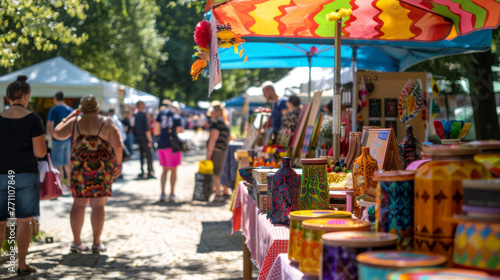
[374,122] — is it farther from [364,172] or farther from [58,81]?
[58,81]

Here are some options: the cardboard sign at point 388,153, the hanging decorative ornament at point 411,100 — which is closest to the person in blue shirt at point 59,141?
the hanging decorative ornament at point 411,100

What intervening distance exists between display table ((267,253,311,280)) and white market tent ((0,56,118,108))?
39.0ft

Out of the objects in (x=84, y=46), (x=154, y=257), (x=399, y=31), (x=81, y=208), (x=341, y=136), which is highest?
(x=84, y=46)

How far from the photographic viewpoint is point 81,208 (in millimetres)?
6977

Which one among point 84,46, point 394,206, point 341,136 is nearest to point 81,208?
point 341,136

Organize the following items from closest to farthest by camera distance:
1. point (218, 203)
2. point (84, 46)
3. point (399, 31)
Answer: point (399, 31)
point (218, 203)
point (84, 46)

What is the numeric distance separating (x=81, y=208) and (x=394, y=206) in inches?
224

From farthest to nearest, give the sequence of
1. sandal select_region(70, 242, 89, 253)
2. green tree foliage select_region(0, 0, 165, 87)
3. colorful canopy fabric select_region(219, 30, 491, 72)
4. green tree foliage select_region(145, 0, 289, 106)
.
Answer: green tree foliage select_region(145, 0, 289, 106) < green tree foliage select_region(0, 0, 165, 87) < sandal select_region(70, 242, 89, 253) < colorful canopy fabric select_region(219, 30, 491, 72)

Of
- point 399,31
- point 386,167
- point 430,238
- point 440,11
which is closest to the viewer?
point 430,238

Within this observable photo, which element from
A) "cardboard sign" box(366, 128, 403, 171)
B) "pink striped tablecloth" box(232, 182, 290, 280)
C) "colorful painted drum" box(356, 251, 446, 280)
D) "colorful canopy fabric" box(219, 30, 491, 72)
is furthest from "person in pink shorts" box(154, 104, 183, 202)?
"colorful painted drum" box(356, 251, 446, 280)

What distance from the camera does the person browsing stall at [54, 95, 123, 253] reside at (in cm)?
682

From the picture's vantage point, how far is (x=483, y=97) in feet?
29.8

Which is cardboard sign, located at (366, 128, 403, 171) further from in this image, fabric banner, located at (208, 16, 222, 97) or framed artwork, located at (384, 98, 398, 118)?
framed artwork, located at (384, 98, 398, 118)

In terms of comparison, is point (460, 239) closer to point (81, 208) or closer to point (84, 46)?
point (81, 208)
